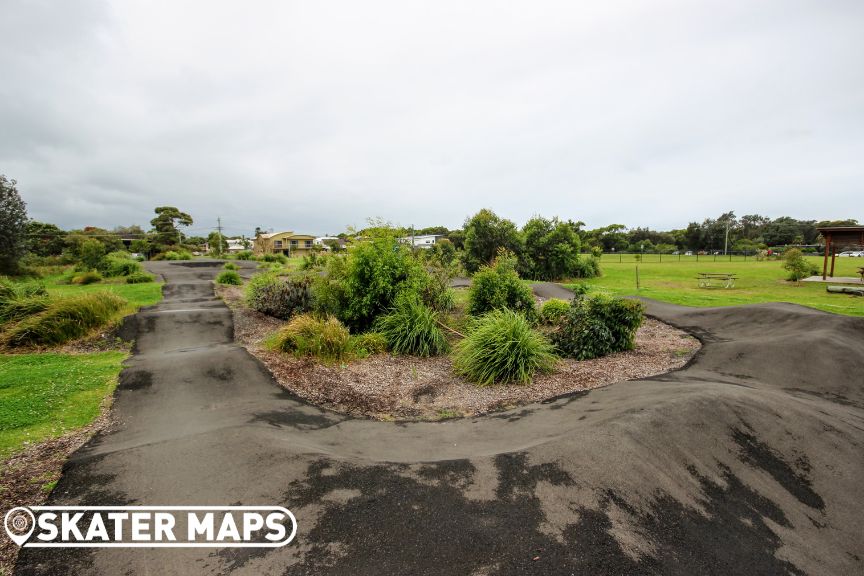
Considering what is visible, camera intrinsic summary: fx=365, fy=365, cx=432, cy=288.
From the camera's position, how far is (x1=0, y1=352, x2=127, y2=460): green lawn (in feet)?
15.3

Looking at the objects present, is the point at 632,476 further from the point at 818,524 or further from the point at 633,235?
the point at 633,235

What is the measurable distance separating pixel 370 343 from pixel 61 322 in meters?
7.63

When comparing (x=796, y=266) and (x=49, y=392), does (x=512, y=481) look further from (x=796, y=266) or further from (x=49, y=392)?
(x=796, y=266)

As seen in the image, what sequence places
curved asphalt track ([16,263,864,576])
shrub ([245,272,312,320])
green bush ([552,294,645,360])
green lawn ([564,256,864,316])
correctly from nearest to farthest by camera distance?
curved asphalt track ([16,263,864,576])
green bush ([552,294,645,360])
shrub ([245,272,312,320])
green lawn ([564,256,864,316])

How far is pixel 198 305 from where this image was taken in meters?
13.6

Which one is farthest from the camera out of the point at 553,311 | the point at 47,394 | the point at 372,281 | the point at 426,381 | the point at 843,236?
the point at 843,236

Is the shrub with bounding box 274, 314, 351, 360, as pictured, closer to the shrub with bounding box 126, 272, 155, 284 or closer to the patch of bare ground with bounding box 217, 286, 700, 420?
the patch of bare ground with bounding box 217, 286, 700, 420

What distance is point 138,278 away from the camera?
2005 cm

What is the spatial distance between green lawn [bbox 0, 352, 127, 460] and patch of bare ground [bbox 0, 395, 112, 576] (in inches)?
8.6

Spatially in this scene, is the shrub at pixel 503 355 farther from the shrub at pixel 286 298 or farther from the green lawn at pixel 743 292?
the shrub at pixel 286 298

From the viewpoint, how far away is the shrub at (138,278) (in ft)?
65.0

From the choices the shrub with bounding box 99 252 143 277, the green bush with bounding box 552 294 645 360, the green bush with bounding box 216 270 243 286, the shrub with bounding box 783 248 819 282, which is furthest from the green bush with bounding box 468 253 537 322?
the shrub with bounding box 783 248 819 282

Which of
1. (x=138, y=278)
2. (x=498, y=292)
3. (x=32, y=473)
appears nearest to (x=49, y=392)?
(x=32, y=473)

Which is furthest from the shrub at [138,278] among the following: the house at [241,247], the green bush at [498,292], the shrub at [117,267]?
the house at [241,247]
